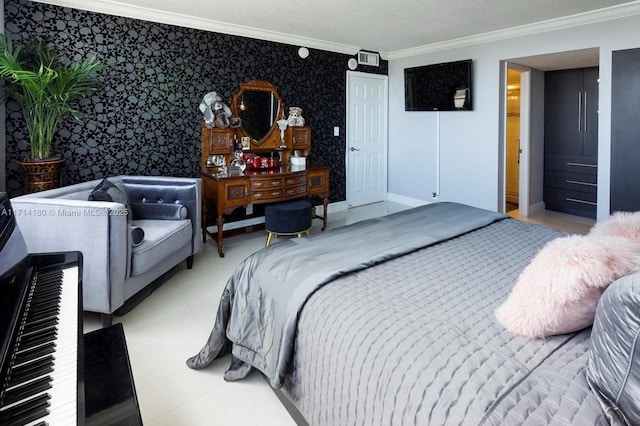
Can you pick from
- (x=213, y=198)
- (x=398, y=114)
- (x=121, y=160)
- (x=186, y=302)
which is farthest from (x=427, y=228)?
(x=398, y=114)

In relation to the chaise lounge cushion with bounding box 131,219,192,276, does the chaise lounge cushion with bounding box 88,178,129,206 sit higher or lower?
higher

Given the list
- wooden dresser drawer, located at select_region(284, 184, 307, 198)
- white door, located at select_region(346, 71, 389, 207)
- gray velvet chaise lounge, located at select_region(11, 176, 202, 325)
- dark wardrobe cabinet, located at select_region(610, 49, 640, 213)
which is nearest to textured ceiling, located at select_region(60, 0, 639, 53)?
dark wardrobe cabinet, located at select_region(610, 49, 640, 213)

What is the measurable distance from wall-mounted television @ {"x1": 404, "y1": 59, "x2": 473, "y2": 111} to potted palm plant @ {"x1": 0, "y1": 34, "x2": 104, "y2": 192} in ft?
13.6

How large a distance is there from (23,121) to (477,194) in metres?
5.08

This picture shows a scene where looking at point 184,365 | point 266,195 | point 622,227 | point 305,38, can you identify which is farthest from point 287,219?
point 622,227

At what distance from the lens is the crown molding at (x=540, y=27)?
3.71 meters

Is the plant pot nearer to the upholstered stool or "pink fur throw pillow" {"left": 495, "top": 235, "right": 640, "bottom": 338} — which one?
the upholstered stool

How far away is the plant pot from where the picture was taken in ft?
9.91

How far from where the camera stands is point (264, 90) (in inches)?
186

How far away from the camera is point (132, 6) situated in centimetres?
366

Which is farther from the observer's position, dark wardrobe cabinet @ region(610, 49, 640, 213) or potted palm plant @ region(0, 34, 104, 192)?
dark wardrobe cabinet @ region(610, 49, 640, 213)

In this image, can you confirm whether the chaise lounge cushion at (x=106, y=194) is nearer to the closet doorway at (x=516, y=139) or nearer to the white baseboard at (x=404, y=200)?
the white baseboard at (x=404, y=200)

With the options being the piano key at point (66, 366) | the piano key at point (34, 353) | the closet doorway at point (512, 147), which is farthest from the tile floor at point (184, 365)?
the closet doorway at point (512, 147)

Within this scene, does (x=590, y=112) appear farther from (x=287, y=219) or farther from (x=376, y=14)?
(x=287, y=219)
